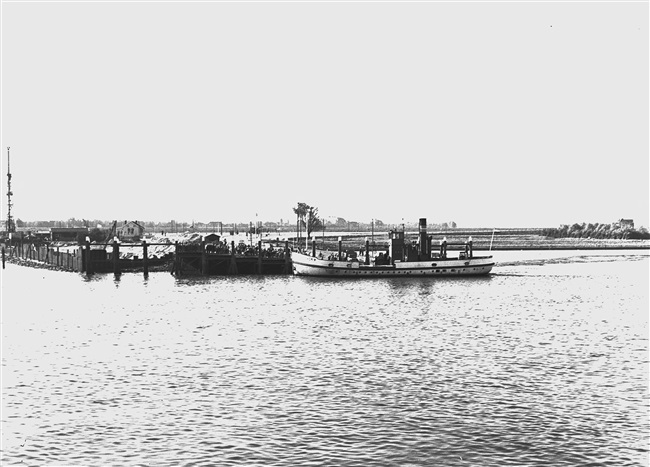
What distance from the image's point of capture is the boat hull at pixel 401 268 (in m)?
93.4

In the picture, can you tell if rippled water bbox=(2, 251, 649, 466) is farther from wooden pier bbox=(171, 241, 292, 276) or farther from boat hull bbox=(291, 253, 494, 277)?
wooden pier bbox=(171, 241, 292, 276)

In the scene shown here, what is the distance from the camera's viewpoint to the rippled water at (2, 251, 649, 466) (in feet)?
75.8

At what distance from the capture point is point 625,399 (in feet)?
94.2

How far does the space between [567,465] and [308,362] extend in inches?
662

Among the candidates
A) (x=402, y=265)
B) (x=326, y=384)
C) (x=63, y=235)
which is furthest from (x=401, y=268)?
(x=63, y=235)

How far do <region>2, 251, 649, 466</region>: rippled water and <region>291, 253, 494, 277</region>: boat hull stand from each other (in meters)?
28.5

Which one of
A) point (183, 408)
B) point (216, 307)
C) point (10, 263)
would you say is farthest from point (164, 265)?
point (183, 408)

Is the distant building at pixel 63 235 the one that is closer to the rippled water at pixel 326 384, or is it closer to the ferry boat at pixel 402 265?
the ferry boat at pixel 402 265

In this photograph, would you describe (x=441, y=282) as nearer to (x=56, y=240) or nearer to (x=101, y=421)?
(x=101, y=421)

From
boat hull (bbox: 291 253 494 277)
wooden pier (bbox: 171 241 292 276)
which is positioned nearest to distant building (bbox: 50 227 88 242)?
wooden pier (bbox: 171 241 292 276)

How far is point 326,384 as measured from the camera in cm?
3147

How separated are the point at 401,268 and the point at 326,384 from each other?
6257cm

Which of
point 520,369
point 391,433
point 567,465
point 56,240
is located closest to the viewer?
point 567,465

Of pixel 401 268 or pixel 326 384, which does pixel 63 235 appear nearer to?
pixel 401 268
